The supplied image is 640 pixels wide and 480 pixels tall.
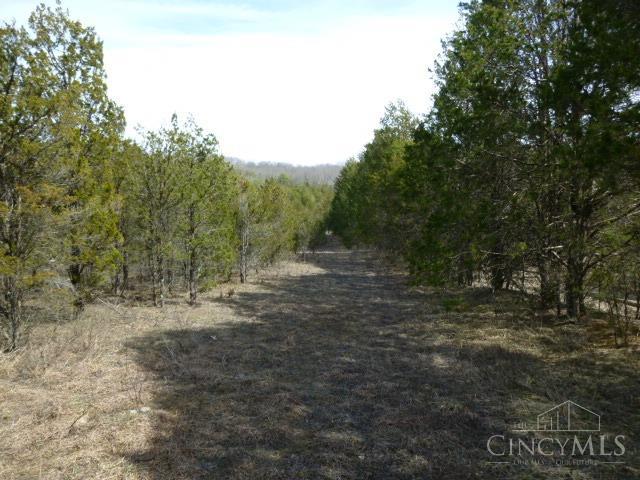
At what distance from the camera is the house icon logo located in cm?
560

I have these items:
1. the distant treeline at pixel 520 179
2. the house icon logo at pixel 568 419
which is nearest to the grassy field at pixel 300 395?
the house icon logo at pixel 568 419

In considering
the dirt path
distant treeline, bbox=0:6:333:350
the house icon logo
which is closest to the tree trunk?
distant treeline, bbox=0:6:333:350

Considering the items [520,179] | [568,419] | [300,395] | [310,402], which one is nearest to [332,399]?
[310,402]

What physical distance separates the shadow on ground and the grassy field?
3cm

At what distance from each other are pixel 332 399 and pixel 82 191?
838cm

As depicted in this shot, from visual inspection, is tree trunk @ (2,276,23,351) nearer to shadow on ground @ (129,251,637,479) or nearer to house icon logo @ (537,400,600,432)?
shadow on ground @ (129,251,637,479)

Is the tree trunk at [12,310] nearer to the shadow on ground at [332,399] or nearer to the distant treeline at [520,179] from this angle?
the shadow on ground at [332,399]

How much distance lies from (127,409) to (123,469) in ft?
5.81

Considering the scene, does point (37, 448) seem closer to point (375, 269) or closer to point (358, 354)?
point (358, 354)

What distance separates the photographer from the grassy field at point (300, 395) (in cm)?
504

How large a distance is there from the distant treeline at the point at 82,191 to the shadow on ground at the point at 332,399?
2.99 meters

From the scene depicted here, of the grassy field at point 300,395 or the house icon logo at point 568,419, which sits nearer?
the grassy field at point 300,395

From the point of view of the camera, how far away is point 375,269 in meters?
30.8

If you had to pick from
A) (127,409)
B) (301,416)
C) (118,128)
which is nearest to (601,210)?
(301,416)
